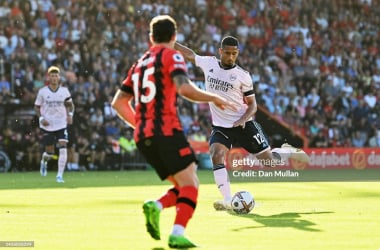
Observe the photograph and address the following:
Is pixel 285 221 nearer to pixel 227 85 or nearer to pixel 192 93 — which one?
pixel 227 85

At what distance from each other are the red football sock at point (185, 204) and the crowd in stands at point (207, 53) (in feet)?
62.9

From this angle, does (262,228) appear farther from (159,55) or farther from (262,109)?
(262,109)

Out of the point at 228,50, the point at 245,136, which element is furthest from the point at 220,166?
the point at 228,50

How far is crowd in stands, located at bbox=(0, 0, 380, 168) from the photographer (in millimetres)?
28172

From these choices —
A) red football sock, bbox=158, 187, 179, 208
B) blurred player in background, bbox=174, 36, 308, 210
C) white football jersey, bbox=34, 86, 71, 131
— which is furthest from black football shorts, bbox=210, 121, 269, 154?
white football jersey, bbox=34, 86, 71, 131

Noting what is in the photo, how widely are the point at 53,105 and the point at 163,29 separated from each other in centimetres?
1413

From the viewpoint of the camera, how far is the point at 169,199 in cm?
899

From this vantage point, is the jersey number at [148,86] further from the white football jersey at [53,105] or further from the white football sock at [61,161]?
the white football jersey at [53,105]

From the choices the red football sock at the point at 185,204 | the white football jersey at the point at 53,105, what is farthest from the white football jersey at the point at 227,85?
the white football jersey at the point at 53,105

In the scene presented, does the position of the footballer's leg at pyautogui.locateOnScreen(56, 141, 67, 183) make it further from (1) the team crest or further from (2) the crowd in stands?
(1) the team crest

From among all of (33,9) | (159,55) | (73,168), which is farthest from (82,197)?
(33,9)

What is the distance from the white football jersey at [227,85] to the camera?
13.8 meters

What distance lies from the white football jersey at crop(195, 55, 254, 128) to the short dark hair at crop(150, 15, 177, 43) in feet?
17.4

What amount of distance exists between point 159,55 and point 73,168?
1922 cm
